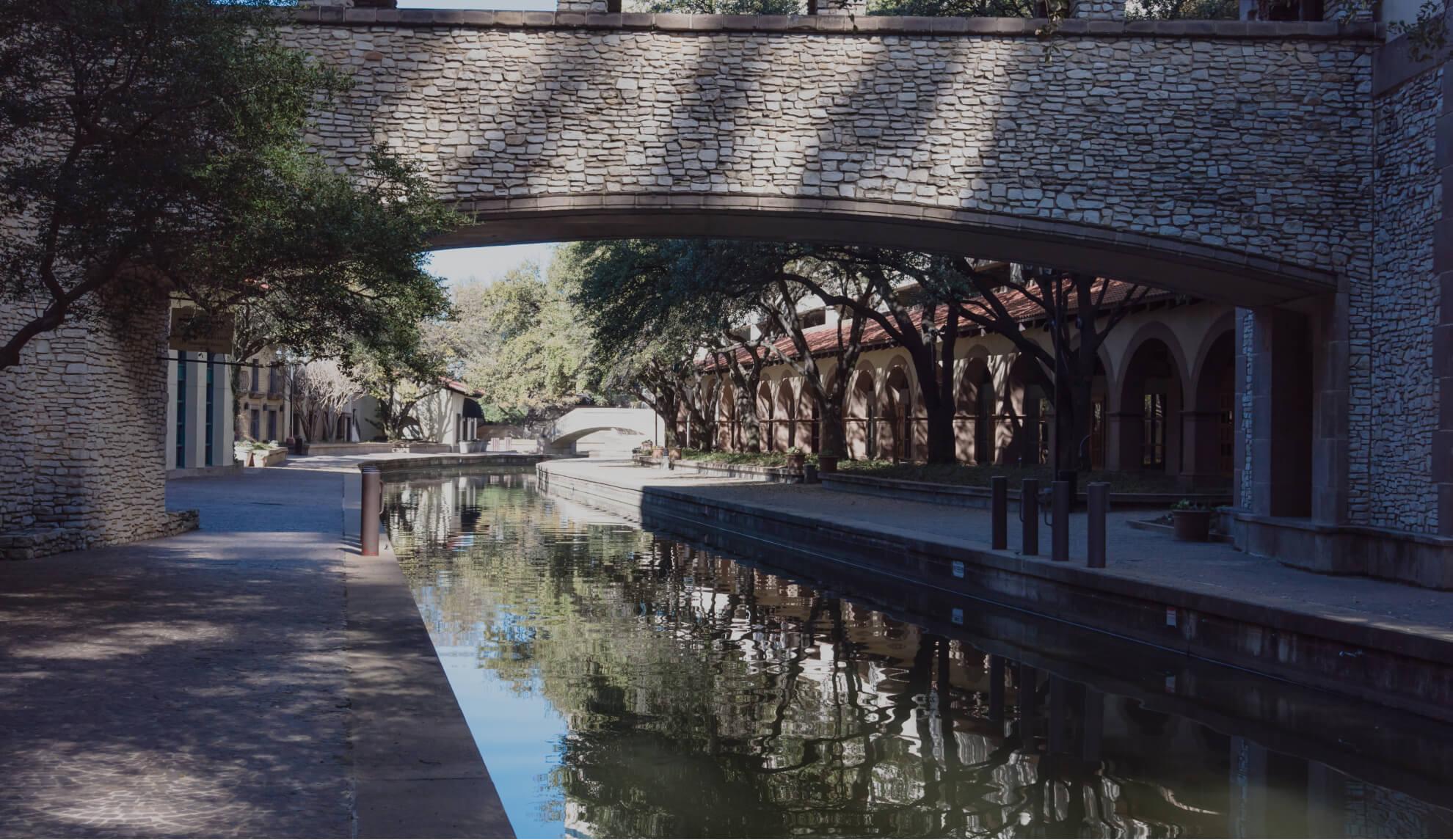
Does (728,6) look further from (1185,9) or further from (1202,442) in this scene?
(1202,442)

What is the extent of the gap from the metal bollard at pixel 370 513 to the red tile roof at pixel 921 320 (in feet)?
42.9

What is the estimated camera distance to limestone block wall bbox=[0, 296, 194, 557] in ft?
45.1

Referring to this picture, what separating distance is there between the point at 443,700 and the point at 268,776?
68.5 inches

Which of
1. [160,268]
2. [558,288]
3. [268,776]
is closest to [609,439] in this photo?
[558,288]

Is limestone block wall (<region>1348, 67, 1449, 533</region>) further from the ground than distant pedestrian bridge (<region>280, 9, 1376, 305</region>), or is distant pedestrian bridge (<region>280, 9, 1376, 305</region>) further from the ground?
distant pedestrian bridge (<region>280, 9, 1376, 305</region>)

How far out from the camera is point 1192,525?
1708 cm

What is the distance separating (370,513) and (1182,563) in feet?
30.7

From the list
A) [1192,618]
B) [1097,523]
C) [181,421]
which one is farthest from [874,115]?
[181,421]

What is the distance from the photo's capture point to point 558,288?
51562mm

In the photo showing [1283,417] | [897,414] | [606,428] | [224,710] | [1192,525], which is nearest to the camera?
[224,710]

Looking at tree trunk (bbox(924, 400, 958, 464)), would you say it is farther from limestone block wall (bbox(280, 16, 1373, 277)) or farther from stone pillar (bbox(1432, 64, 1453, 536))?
stone pillar (bbox(1432, 64, 1453, 536))

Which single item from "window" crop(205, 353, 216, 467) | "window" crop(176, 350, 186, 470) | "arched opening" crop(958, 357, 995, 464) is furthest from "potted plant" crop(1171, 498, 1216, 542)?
"window" crop(205, 353, 216, 467)

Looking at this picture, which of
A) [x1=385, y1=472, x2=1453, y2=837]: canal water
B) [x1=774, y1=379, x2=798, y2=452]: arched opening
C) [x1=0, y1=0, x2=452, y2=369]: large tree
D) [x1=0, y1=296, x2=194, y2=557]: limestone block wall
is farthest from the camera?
[x1=774, y1=379, x2=798, y2=452]: arched opening

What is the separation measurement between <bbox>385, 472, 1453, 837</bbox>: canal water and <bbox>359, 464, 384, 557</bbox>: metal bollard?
0.95 meters
